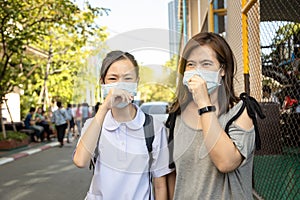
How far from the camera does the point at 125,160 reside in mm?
1857

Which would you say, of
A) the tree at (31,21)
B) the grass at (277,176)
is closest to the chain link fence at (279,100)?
the grass at (277,176)

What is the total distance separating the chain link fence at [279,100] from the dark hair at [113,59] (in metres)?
2.16

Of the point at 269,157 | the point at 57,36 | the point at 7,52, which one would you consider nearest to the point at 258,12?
the point at 269,157

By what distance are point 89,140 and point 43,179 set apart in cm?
659

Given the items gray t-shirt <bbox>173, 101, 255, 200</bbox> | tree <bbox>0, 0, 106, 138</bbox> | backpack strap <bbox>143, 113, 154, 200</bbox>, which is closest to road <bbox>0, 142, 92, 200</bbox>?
tree <bbox>0, 0, 106, 138</bbox>

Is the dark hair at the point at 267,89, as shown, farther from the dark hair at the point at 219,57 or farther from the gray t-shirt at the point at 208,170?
the gray t-shirt at the point at 208,170

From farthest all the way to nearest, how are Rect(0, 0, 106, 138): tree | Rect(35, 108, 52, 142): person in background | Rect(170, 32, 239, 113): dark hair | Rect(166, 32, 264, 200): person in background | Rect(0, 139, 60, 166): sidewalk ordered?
Rect(35, 108, 52, 142): person in background
Rect(0, 0, 106, 138): tree
Rect(0, 139, 60, 166): sidewalk
Rect(170, 32, 239, 113): dark hair
Rect(166, 32, 264, 200): person in background

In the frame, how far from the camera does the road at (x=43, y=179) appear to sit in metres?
6.70

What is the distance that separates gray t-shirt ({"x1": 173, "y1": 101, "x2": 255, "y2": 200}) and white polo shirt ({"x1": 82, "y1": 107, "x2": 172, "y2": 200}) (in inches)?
4.8

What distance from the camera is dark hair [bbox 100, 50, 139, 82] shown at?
1.80m

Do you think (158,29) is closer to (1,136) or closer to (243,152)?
(243,152)

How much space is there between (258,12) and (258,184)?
1.99 meters

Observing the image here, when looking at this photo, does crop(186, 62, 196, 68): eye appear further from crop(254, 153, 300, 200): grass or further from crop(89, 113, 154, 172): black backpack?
crop(254, 153, 300, 200): grass

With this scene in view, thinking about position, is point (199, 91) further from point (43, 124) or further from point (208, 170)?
point (43, 124)
